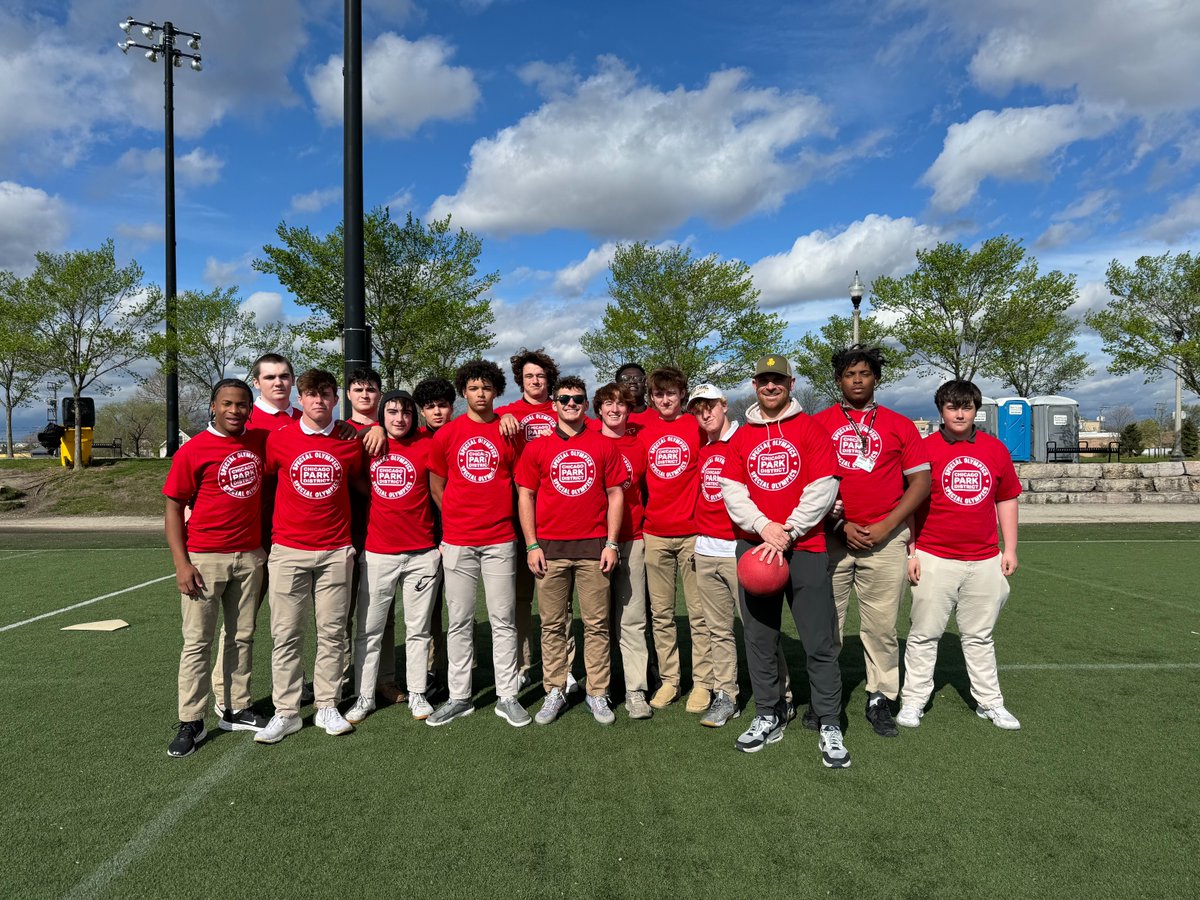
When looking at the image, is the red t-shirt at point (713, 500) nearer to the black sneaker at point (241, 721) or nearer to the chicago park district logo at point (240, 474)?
the chicago park district logo at point (240, 474)

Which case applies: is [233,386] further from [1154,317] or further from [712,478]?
[1154,317]

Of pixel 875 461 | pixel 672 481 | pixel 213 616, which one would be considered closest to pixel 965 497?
pixel 875 461

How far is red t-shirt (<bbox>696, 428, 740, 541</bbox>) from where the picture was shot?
13.9ft

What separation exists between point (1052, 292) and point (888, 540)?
27.5 meters

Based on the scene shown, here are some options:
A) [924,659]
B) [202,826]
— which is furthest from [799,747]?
[202,826]

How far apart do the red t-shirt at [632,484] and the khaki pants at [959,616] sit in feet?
5.47

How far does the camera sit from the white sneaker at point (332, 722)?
408 cm

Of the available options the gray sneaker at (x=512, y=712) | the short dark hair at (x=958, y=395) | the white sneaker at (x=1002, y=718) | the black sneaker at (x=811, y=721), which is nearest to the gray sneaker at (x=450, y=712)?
the gray sneaker at (x=512, y=712)

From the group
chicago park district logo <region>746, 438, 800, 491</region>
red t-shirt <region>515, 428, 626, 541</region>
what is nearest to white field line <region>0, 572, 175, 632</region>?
red t-shirt <region>515, 428, 626, 541</region>

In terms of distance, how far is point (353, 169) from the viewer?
891 centimetres

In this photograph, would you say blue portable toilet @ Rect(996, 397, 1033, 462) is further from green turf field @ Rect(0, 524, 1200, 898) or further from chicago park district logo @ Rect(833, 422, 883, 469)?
chicago park district logo @ Rect(833, 422, 883, 469)

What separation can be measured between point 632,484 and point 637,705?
1.32 m

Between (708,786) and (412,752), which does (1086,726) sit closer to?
(708,786)

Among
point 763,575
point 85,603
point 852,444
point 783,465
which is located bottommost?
point 85,603
